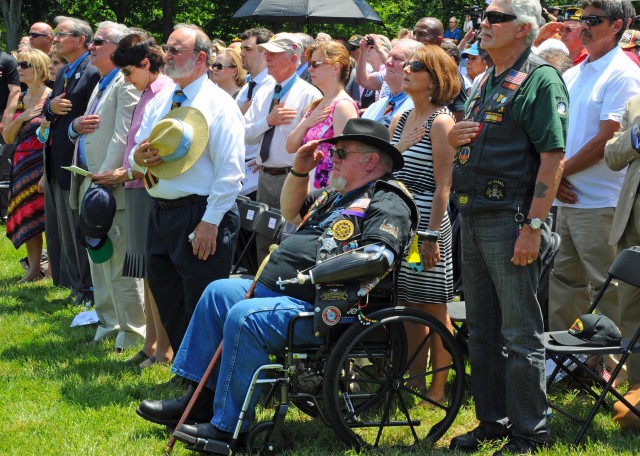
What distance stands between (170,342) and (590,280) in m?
2.58

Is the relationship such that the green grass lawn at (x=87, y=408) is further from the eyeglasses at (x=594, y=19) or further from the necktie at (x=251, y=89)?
the necktie at (x=251, y=89)

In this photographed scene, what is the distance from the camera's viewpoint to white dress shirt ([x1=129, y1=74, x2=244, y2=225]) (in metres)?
5.44

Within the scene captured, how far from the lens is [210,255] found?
5500 mm

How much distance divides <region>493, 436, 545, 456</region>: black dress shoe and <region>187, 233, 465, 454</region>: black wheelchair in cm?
35

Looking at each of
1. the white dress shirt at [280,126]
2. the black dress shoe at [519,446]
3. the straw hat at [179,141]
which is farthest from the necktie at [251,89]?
the black dress shoe at [519,446]

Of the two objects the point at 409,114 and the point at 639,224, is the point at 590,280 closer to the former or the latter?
the point at 639,224

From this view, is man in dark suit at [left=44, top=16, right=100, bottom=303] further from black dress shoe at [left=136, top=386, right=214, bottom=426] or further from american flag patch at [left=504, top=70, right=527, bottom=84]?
american flag patch at [left=504, top=70, right=527, bottom=84]

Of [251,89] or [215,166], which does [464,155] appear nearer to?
[215,166]

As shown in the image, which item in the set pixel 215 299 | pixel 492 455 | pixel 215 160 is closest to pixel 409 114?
pixel 215 160

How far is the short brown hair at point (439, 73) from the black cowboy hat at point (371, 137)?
0.59 m

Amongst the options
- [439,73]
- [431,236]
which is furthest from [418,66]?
[431,236]

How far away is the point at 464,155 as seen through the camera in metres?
4.23

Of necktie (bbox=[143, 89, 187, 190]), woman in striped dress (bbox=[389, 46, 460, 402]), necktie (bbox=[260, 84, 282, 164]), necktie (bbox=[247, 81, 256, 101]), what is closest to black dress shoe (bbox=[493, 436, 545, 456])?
woman in striped dress (bbox=[389, 46, 460, 402])

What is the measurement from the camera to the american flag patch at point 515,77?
13.4 feet
